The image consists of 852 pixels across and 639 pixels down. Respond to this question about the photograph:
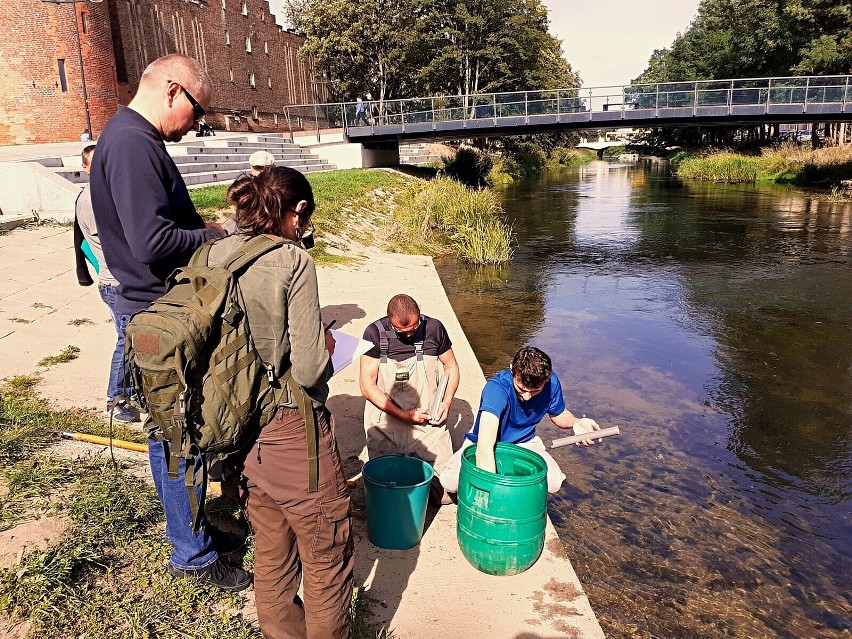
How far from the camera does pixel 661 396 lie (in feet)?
22.9

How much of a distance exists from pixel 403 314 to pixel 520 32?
41.8m

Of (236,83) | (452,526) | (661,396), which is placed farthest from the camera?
(236,83)

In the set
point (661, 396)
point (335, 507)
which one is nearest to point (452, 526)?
point (335, 507)

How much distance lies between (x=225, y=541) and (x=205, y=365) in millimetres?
1511

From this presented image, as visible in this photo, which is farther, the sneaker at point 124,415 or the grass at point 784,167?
the grass at point 784,167

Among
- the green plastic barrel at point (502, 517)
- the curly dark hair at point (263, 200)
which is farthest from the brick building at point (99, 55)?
the curly dark hair at point (263, 200)

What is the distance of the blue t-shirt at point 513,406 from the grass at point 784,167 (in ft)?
101

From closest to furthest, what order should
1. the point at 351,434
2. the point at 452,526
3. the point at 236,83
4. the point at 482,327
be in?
the point at 452,526 < the point at 351,434 < the point at 482,327 < the point at 236,83

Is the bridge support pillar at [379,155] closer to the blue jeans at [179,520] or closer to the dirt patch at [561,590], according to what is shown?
the dirt patch at [561,590]

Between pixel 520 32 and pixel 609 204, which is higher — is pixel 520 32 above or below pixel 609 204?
above

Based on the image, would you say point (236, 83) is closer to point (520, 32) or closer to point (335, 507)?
point (520, 32)

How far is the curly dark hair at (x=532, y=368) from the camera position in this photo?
3.45 m

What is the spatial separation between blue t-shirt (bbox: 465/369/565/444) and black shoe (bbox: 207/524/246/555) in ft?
4.69

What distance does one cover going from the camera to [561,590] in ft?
11.0
